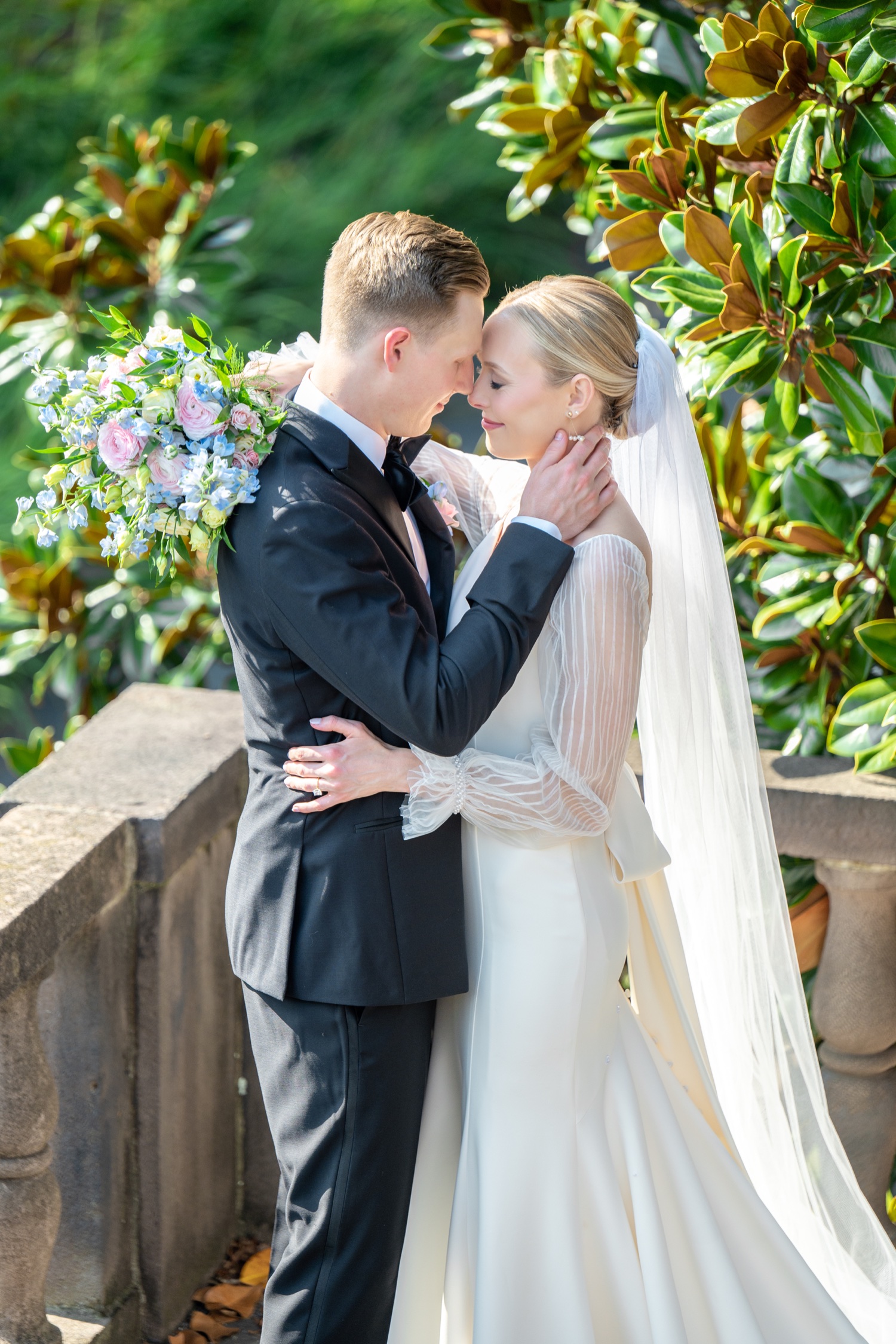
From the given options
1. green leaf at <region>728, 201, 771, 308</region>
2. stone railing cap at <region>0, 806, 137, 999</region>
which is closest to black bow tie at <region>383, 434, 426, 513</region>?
green leaf at <region>728, 201, 771, 308</region>

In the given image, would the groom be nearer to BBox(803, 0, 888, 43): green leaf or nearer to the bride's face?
the bride's face

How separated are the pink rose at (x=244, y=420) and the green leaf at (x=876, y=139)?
1142mm

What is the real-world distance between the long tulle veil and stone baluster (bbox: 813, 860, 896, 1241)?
0.14m

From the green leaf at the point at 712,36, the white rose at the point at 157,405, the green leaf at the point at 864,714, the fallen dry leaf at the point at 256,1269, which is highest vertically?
the green leaf at the point at 712,36

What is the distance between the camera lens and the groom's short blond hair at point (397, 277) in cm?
189

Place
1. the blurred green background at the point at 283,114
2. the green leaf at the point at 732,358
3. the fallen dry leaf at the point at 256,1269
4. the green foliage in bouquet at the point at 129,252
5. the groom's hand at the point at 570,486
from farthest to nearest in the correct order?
the blurred green background at the point at 283,114 → the green foliage in bouquet at the point at 129,252 → the fallen dry leaf at the point at 256,1269 → the green leaf at the point at 732,358 → the groom's hand at the point at 570,486

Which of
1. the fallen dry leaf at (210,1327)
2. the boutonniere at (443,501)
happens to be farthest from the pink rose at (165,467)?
the fallen dry leaf at (210,1327)

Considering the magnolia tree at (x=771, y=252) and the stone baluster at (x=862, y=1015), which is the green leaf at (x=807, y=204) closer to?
the magnolia tree at (x=771, y=252)

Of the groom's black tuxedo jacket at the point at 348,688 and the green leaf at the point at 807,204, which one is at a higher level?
the green leaf at the point at 807,204

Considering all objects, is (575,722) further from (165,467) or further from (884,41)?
(884,41)

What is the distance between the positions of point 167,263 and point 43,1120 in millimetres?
2466

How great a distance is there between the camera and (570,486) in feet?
6.56

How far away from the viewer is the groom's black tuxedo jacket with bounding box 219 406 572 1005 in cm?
178

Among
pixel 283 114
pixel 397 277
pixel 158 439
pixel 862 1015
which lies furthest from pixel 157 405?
pixel 283 114
